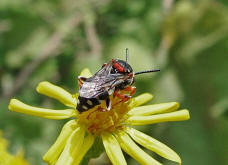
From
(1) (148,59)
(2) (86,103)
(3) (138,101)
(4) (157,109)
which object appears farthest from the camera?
(1) (148,59)

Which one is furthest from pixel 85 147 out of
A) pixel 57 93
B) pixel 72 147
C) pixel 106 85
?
pixel 57 93

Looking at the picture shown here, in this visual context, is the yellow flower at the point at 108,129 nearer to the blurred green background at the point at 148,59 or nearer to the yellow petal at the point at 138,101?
the yellow petal at the point at 138,101

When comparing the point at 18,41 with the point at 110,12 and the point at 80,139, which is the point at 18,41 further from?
the point at 80,139

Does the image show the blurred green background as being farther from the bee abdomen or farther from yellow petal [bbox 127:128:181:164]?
the bee abdomen

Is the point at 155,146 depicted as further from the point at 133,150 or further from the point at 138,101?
the point at 138,101

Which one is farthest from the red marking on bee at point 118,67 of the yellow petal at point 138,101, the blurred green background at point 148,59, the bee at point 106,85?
the blurred green background at point 148,59

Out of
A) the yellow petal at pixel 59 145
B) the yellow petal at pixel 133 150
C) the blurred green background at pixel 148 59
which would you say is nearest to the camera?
the yellow petal at pixel 59 145
